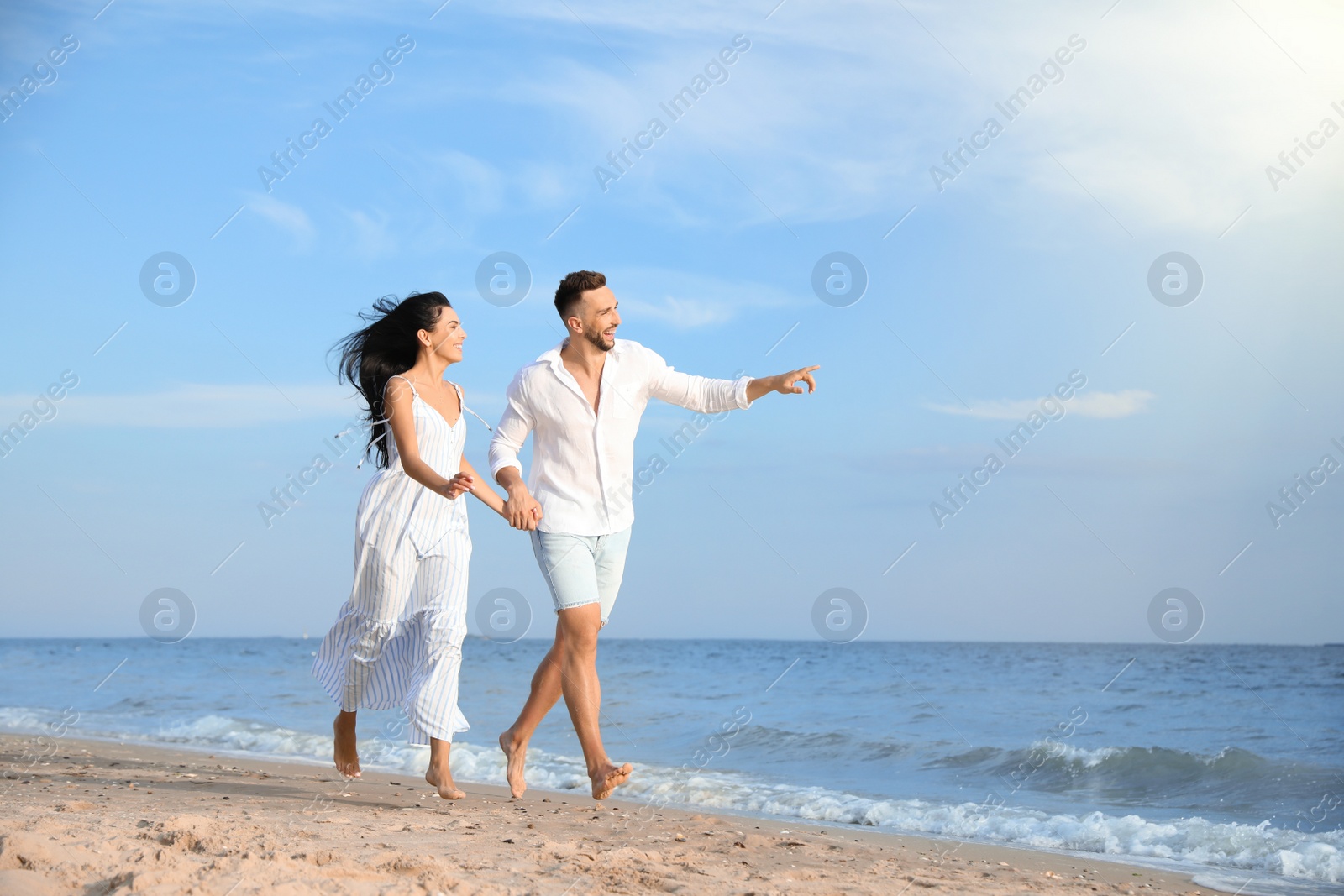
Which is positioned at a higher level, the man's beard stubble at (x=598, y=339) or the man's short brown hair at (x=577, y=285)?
the man's short brown hair at (x=577, y=285)

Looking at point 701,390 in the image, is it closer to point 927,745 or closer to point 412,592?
point 412,592

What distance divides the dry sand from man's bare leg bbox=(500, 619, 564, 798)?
17cm

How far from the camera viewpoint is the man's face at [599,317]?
A: 16.4ft

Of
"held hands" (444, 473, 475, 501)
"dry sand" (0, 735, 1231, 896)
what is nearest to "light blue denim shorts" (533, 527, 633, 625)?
"held hands" (444, 473, 475, 501)

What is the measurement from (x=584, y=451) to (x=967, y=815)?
11.4 ft

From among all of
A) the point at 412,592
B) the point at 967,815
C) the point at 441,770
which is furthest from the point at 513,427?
the point at 967,815

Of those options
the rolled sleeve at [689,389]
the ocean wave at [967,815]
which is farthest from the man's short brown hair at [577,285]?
the ocean wave at [967,815]

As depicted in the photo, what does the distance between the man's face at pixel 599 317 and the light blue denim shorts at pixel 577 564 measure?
902mm

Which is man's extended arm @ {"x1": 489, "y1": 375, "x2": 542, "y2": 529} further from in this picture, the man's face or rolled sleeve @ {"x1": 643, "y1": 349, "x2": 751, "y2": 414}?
rolled sleeve @ {"x1": 643, "y1": 349, "x2": 751, "y2": 414}

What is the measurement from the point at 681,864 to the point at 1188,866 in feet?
9.50

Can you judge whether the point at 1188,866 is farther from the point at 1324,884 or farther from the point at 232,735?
the point at 232,735

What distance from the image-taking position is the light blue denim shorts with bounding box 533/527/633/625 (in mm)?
4863

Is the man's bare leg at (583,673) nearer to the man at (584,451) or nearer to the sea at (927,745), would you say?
the man at (584,451)

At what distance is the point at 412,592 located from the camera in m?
4.99
